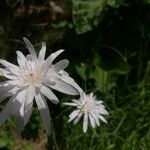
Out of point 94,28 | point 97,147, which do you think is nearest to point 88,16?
point 94,28

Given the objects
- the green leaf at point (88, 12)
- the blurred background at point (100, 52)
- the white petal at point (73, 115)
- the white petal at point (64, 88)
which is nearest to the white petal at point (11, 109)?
the white petal at point (64, 88)

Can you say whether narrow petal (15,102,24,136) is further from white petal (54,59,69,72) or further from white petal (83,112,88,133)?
white petal (83,112,88,133)

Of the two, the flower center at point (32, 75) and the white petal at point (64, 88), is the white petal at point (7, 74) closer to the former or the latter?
the flower center at point (32, 75)

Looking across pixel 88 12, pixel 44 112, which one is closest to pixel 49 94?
pixel 44 112

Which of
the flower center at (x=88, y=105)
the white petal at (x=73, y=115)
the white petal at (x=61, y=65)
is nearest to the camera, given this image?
the white petal at (x=61, y=65)

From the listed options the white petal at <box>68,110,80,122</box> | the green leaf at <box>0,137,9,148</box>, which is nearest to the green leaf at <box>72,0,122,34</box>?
the green leaf at <box>0,137,9,148</box>

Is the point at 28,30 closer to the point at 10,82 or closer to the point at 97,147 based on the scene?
the point at 97,147
